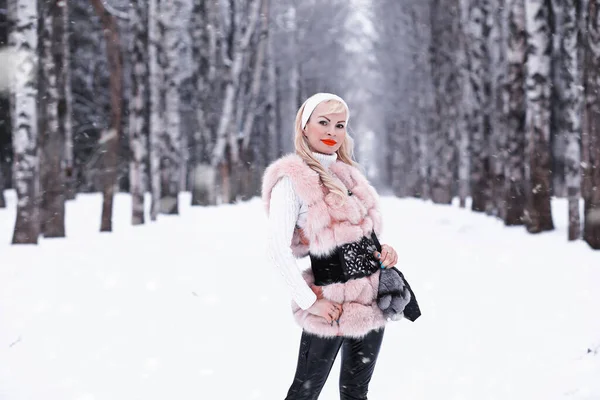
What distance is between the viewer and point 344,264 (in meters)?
2.62

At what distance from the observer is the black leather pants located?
2.70 m

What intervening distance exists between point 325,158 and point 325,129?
14cm

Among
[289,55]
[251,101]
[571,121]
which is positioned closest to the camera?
[571,121]

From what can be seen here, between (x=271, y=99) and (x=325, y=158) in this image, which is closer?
(x=325, y=158)

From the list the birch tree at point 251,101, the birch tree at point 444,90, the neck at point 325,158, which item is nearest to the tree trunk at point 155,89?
the birch tree at point 251,101

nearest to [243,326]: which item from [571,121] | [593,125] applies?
[593,125]

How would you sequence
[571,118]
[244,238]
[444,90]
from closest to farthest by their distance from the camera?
[571,118] → [244,238] → [444,90]

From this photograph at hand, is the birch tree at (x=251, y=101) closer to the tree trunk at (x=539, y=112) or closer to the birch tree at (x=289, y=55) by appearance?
the birch tree at (x=289, y=55)

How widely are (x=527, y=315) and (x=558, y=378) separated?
1.71m

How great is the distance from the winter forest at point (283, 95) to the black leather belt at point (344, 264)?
2.36 metres

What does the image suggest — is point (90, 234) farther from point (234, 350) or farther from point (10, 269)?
point (234, 350)

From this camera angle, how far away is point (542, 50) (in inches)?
→ 397

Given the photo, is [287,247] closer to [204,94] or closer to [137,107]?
[137,107]

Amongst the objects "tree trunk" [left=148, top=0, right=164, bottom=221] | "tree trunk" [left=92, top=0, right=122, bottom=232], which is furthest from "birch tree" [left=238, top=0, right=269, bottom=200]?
"tree trunk" [left=92, top=0, right=122, bottom=232]
